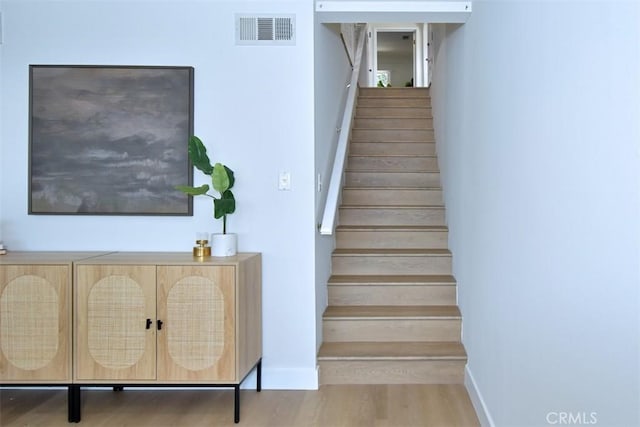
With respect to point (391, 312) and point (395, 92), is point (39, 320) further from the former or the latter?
point (395, 92)

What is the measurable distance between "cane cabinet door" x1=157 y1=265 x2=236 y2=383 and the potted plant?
0.24m

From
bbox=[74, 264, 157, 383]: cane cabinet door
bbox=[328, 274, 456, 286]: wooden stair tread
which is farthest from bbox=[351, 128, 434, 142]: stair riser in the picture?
bbox=[74, 264, 157, 383]: cane cabinet door

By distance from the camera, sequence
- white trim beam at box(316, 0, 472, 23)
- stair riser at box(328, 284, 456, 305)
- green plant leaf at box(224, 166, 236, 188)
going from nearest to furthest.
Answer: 1. green plant leaf at box(224, 166, 236, 188)
2. white trim beam at box(316, 0, 472, 23)
3. stair riser at box(328, 284, 456, 305)

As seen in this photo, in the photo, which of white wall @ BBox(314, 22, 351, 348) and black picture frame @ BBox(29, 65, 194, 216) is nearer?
black picture frame @ BBox(29, 65, 194, 216)

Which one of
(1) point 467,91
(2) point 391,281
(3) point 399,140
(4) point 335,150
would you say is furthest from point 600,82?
(3) point 399,140

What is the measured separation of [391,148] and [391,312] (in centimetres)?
220

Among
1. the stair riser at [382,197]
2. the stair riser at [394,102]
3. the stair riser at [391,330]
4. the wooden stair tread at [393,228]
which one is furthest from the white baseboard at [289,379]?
the stair riser at [394,102]

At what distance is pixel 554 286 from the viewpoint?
→ 62.9 inches

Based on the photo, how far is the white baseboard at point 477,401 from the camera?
2.45 metres

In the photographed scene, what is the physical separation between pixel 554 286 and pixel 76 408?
93.2 inches

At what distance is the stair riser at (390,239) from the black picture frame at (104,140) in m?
1.51

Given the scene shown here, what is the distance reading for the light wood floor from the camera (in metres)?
2.65

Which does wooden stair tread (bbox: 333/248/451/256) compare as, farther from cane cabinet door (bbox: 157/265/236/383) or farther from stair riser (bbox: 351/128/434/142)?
stair riser (bbox: 351/128/434/142)

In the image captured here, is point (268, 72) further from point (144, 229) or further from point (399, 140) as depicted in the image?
point (399, 140)
